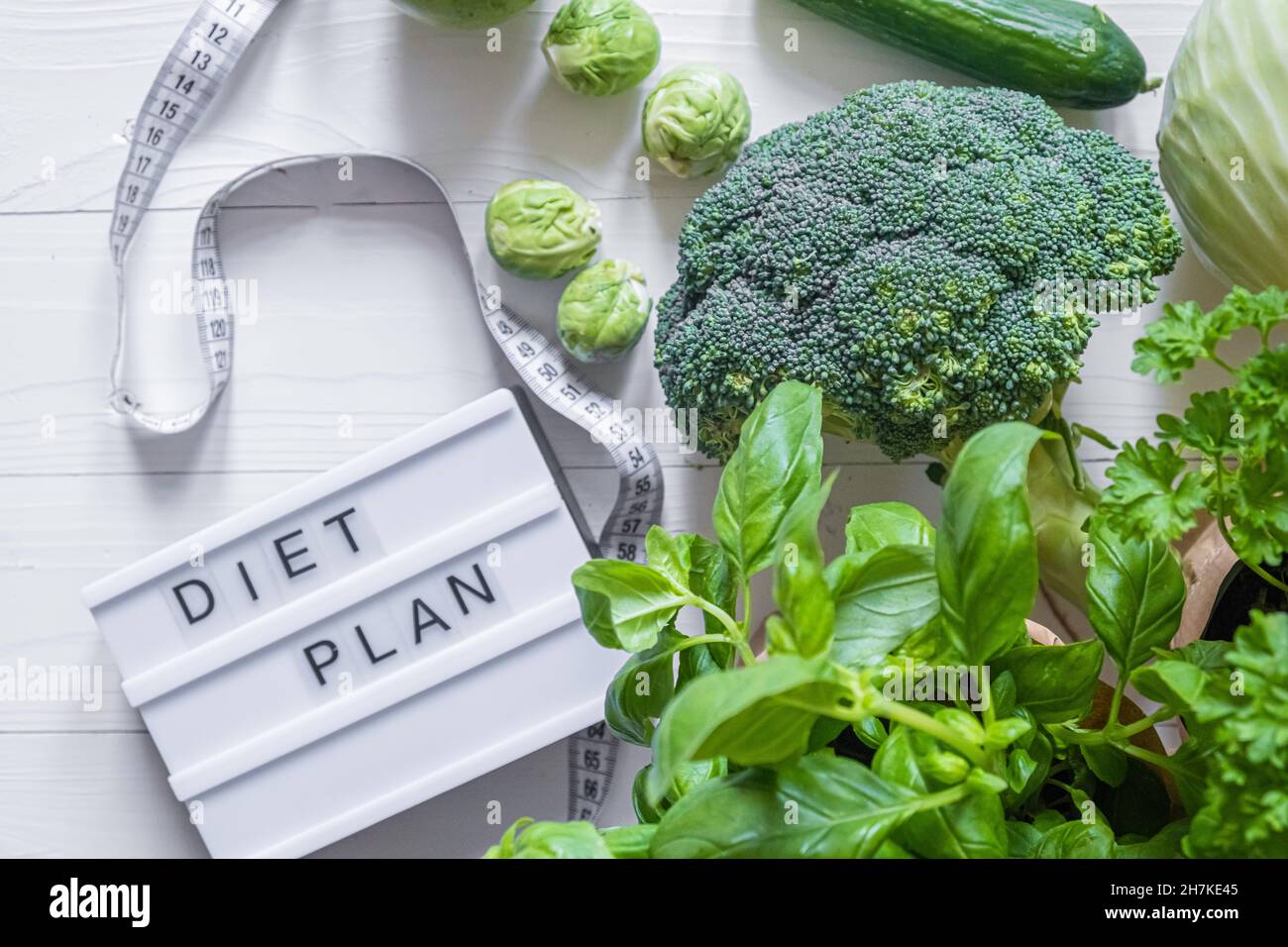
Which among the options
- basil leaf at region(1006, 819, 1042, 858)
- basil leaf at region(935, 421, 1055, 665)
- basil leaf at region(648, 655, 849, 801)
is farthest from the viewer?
basil leaf at region(1006, 819, 1042, 858)

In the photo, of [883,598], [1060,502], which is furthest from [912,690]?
[1060,502]

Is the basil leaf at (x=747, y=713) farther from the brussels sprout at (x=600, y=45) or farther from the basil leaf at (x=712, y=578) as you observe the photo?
the brussels sprout at (x=600, y=45)

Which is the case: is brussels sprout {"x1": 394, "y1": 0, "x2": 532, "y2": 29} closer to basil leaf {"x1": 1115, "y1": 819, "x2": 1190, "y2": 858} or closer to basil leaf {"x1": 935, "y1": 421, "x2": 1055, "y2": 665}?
basil leaf {"x1": 935, "y1": 421, "x2": 1055, "y2": 665}

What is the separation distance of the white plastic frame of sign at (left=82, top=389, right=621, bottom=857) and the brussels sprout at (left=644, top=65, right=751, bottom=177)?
332mm

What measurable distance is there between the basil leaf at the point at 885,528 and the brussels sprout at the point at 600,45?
0.62 m

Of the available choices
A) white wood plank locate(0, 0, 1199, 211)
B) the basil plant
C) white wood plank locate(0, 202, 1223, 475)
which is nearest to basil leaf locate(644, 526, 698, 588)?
the basil plant

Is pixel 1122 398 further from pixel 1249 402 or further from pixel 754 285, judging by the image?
pixel 1249 402

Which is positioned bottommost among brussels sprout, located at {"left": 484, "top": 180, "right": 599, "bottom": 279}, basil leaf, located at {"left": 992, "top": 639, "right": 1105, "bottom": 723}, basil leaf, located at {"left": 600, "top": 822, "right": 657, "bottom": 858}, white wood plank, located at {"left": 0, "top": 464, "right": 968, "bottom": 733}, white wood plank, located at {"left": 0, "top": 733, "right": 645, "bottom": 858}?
white wood plank, located at {"left": 0, "top": 733, "right": 645, "bottom": 858}

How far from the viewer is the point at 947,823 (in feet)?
2.12

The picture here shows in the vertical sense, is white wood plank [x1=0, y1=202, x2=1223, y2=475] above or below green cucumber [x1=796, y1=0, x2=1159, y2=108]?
below

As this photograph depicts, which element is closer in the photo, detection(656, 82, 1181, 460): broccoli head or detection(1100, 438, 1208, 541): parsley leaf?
detection(1100, 438, 1208, 541): parsley leaf

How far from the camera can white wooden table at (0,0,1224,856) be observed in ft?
4.09

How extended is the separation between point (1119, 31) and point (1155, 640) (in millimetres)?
737

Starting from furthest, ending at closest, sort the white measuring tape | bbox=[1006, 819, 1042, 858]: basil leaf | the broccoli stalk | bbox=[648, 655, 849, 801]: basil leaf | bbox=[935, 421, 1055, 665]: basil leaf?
1. the white measuring tape
2. the broccoli stalk
3. bbox=[1006, 819, 1042, 858]: basil leaf
4. bbox=[935, 421, 1055, 665]: basil leaf
5. bbox=[648, 655, 849, 801]: basil leaf
